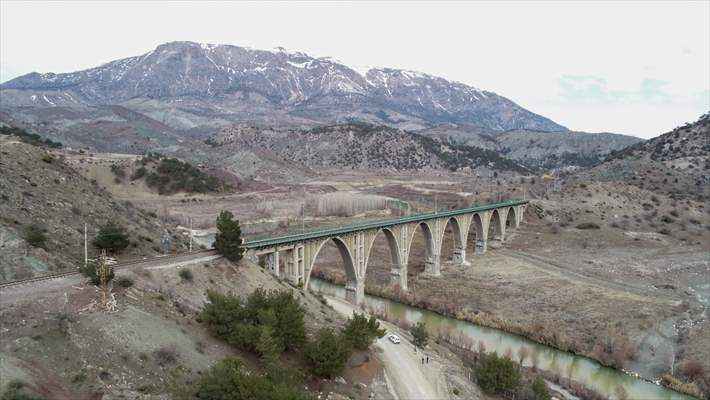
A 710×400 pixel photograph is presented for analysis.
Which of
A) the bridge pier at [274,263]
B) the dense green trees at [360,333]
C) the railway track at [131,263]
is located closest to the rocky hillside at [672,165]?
the bridge pier at [274,263]

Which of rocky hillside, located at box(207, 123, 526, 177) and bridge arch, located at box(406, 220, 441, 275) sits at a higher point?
rocky hillside, located at box(207, 123, 526, 177)

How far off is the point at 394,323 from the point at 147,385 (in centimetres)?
2242

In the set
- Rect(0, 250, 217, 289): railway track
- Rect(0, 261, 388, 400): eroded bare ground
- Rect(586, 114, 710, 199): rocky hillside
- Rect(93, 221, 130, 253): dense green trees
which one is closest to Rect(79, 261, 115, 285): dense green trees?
Rect(0, 261, 388, 400): eroded bare ground

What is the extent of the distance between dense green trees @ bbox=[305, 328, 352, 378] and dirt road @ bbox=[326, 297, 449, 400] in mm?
3932

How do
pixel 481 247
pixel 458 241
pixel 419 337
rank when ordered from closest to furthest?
pixel 419 337 → pixel 458 241 → pixel 481 247

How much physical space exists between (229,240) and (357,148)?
452 ft

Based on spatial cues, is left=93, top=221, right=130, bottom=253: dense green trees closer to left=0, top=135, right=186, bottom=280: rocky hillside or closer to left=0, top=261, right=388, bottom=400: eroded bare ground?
left=0, top=135, right=186, bottom=280: rocky hillside

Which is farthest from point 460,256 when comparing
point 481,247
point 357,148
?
point 357,148

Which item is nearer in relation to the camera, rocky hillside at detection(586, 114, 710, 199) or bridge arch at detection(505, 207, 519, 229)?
bridge arch at detection(505, 207, 519, 229)

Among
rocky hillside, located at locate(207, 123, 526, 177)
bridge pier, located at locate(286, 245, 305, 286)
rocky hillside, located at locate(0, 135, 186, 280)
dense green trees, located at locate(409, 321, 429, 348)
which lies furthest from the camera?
rocky hillside, located at locate(207, 123, 526, 177)

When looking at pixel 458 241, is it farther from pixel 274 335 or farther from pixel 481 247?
pixel 274 335

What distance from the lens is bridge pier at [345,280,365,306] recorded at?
43.1 m

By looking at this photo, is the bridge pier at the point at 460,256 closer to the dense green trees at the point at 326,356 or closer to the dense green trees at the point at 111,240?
the dense green trees at the point at 326,356

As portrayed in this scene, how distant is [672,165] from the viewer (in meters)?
103
